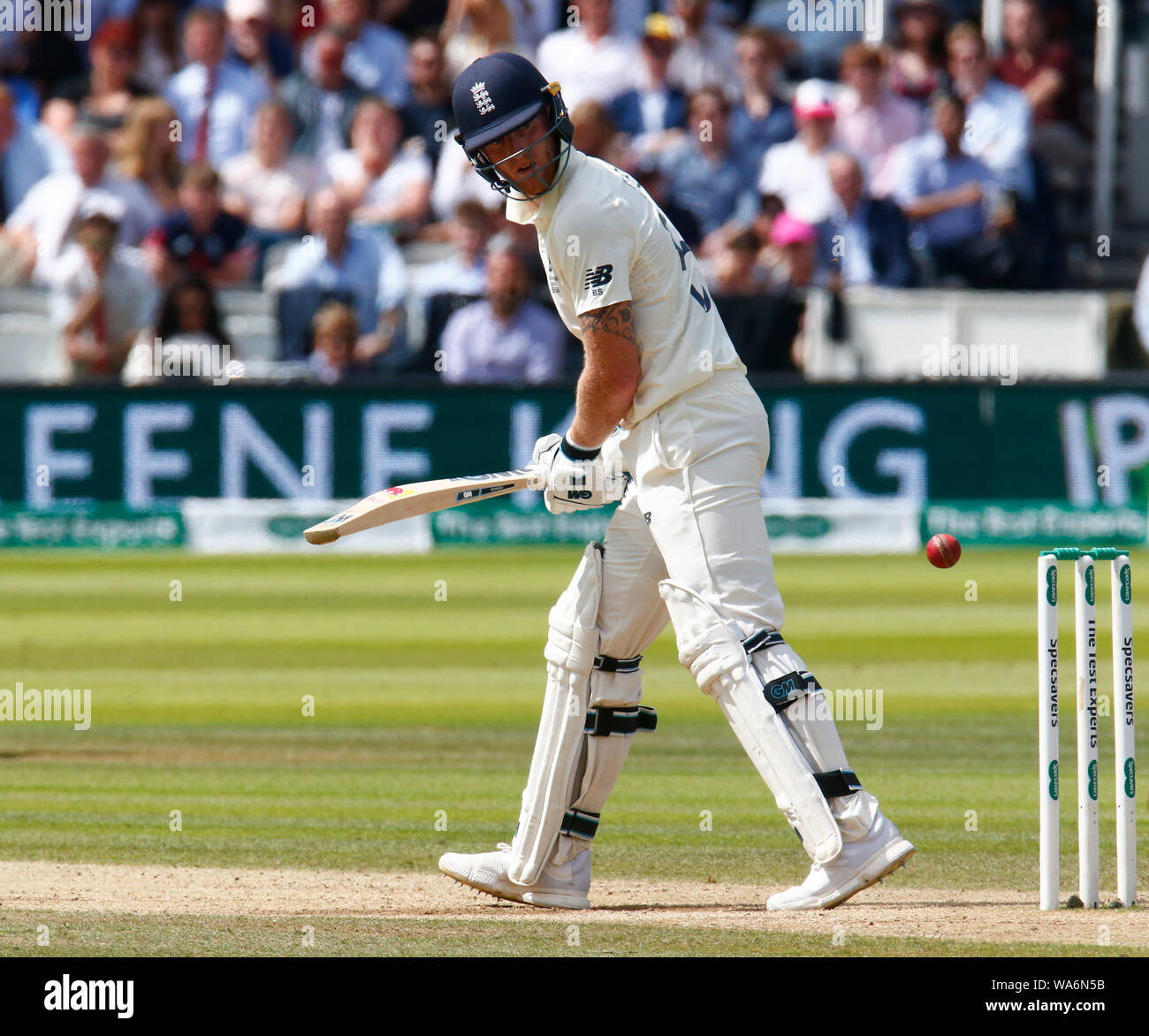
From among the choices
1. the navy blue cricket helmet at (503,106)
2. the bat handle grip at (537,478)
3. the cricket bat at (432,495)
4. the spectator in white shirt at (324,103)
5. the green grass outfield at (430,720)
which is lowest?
the green grass outfield at (430,720)

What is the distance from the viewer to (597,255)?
5.50 m

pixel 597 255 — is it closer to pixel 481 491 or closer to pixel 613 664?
pixel 481 491

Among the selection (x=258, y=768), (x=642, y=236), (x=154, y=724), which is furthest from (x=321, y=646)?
(x=642, y=236)

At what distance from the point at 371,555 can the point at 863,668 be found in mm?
4986

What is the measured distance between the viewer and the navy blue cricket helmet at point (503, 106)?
5.55m

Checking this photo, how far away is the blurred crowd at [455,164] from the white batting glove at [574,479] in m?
8.58

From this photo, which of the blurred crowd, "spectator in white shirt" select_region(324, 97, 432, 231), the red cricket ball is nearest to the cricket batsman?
the red cricket ball

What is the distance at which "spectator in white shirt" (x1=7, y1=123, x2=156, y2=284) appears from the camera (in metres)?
16.3

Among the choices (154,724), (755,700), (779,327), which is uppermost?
(779,327)

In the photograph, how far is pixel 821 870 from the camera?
5.51m

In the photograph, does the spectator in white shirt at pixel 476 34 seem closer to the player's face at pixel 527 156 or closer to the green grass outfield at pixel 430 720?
the green grass outfield at pixel 430 720

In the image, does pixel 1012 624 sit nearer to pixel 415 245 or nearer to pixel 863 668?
pixel 863 668

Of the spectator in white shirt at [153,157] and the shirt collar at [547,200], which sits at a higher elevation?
the spectator in white shirt at [153,157]

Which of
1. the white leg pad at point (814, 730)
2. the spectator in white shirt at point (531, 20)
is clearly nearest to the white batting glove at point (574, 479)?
the white leg pad at point (814, 730)
